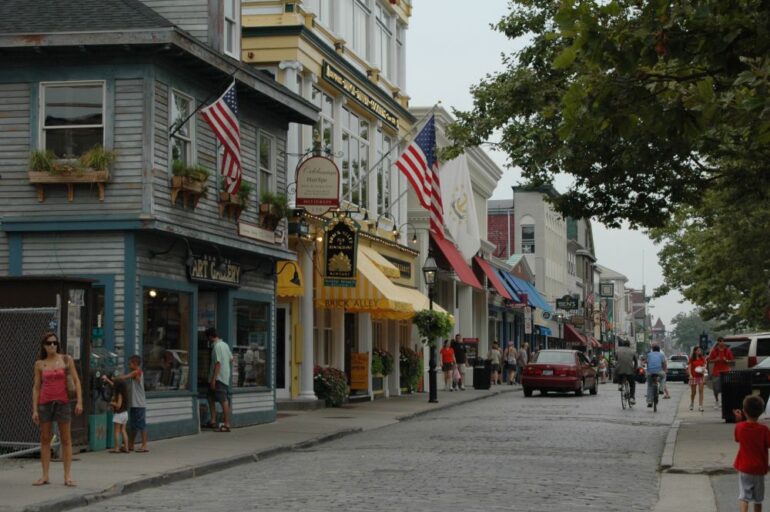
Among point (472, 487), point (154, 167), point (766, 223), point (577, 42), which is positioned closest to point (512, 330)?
point (766, 223)

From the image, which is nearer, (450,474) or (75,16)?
(450,474)

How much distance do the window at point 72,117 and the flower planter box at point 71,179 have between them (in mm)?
551

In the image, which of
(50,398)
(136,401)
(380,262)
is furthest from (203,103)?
(380,262)

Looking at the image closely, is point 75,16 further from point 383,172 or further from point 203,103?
point 383,172

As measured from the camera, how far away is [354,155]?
35906 mm

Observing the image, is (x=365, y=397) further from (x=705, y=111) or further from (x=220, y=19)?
(x=705, y=111)

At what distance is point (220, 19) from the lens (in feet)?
79.7

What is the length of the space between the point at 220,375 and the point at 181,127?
4538 millimetres

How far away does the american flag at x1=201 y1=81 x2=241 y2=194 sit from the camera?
2150 centimetres

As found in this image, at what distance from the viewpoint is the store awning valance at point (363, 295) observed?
32469mm

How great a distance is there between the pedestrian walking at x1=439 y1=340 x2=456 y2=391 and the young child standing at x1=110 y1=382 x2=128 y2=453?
26697mm

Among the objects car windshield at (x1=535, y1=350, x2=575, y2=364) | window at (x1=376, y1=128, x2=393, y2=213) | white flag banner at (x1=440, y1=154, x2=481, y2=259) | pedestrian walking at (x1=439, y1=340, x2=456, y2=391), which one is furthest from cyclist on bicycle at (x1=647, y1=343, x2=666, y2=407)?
pedestrian walking at (x1=439, y1=340, x2=456, y2=391)

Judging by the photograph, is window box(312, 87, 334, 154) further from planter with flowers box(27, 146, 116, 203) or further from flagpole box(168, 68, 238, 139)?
planter with flowers box(27, 146, 116, 203)

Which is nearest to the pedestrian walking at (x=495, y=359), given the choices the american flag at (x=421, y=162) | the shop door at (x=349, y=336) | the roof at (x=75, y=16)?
the shop door at (x=349, y=336)
